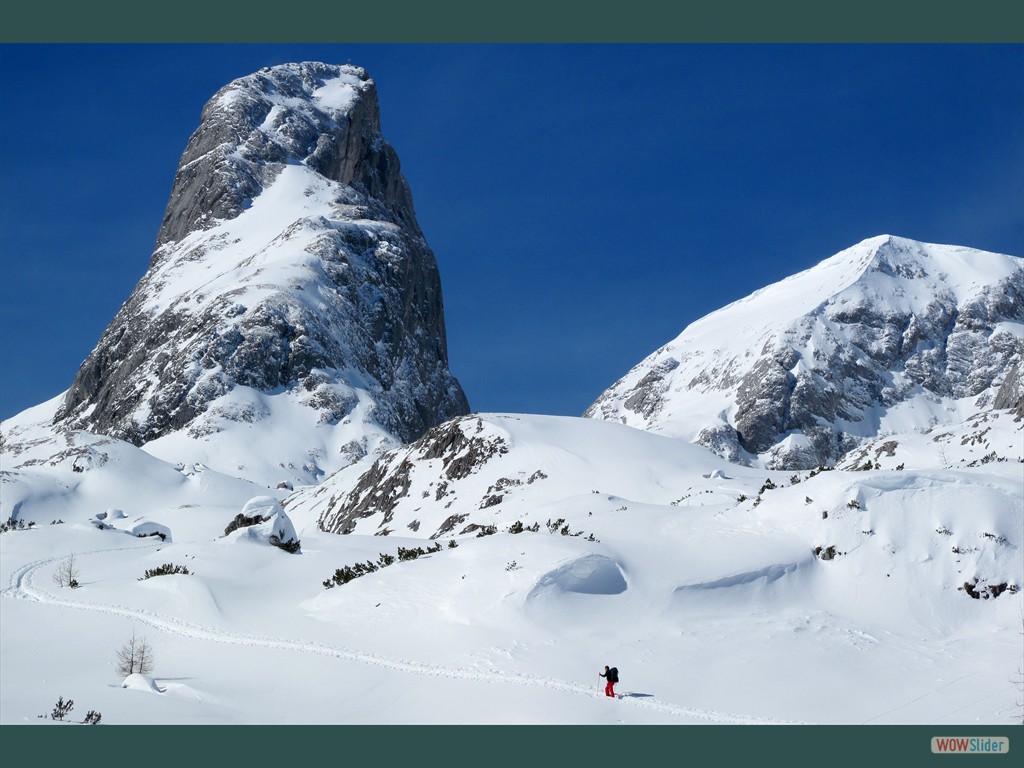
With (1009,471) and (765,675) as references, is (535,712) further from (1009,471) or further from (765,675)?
(1009,471)

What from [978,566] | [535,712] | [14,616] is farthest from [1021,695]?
[14,616]

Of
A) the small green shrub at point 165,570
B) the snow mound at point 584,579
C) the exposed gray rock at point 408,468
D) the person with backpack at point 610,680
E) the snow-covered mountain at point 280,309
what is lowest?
→ the person with backpack at point 610,680

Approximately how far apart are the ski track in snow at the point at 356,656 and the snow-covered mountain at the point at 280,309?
3396 inches

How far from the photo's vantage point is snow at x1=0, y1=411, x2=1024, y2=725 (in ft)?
57.2

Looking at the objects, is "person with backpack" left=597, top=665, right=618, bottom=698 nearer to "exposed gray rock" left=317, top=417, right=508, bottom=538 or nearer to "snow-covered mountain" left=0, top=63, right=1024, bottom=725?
"snow-covered mountain" left=0, top=63, right=1024, bottom=725

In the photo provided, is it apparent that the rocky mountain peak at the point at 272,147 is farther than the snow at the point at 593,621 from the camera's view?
Yes

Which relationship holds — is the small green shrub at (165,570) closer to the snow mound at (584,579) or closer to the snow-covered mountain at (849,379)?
the snow mound at (584,579)

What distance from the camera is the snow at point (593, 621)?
1742 cm

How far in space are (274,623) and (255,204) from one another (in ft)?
511

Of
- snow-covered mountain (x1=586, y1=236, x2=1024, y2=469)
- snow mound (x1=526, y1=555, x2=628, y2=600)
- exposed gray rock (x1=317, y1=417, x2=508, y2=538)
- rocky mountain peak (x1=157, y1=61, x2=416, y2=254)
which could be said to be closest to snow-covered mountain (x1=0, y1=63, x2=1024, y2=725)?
Answer: snow mound (x1=526, y1=555, x2=628, y2=600)

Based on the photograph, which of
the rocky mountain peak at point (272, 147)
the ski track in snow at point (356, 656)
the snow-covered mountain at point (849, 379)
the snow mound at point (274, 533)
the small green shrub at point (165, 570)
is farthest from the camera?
the rocky mountain peak at point (272, 147)

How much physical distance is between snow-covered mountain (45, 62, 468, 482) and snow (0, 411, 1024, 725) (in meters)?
87.3

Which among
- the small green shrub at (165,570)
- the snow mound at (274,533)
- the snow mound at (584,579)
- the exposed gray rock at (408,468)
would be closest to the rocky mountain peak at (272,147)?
the exposed gray rock at (408,468)

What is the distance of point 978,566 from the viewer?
2272 cm
